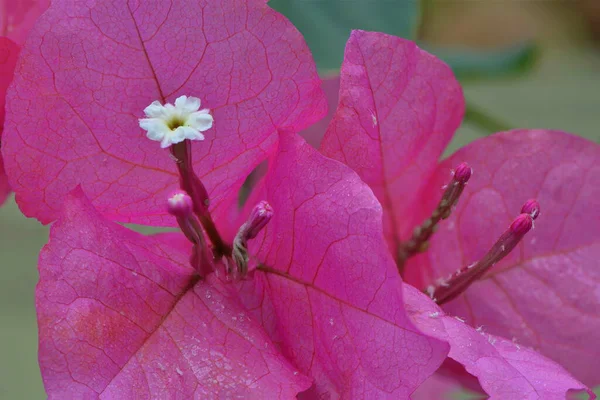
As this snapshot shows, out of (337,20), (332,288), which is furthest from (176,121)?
(337,20)

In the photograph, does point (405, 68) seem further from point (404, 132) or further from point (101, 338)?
point (101, 338)

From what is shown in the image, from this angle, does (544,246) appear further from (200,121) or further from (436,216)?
(200,121)

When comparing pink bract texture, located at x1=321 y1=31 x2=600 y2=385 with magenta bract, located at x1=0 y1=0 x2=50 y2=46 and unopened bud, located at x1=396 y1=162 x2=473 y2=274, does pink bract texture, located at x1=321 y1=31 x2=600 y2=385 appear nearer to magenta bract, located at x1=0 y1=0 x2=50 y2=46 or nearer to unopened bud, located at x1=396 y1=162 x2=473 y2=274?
unopened bud, located at x1=396 y1=162 x2=473 y2=274

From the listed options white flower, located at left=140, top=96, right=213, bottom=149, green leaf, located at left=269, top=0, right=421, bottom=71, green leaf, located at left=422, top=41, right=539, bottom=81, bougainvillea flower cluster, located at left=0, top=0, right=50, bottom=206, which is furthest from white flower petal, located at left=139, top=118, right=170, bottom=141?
green leaf, located at left=422, top=41, right=539, bottom=81

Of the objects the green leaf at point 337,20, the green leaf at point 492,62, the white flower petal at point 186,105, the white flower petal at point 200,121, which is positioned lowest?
the white flower petal at point 200,121

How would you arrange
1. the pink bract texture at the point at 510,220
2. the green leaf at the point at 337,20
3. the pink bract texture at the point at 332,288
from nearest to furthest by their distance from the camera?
the pink bract texture at the point at 332,288 < the pink bract texture at the point at 510,220 < the green leaf at the point at 337,20

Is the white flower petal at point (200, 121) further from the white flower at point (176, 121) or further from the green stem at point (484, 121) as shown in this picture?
the green stem at point (484, 121)

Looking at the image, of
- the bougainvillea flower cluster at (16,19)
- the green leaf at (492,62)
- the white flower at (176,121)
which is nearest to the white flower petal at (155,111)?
the white flower at (176,121)
